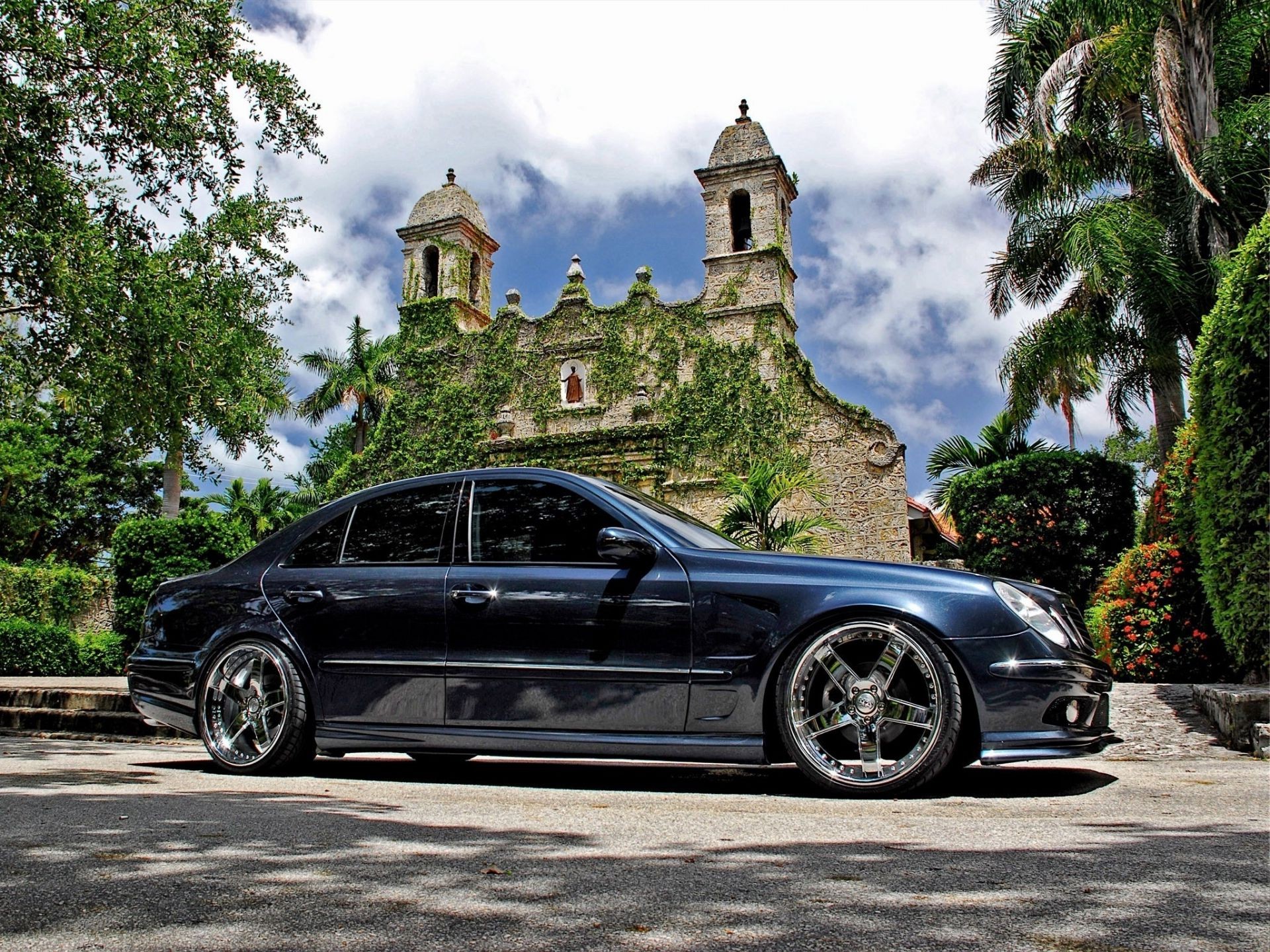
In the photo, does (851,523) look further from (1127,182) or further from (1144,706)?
(1144,706)

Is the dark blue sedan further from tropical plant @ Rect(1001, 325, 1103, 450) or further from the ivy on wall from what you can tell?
the ivy on wall

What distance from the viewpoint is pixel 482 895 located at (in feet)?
7.15

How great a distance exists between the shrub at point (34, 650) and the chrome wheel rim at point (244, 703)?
14.0 meters

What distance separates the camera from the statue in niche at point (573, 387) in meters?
26.4

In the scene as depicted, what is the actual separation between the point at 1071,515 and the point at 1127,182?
618 cm

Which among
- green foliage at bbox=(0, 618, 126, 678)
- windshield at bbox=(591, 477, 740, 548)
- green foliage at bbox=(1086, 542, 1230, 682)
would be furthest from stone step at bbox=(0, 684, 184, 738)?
green foliage at bbox=(0, 618, 126, 678)

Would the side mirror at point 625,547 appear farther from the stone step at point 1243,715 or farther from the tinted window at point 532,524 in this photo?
the stone step at point 1243,715

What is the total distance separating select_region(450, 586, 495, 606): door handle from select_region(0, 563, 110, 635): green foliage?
18.5 metres

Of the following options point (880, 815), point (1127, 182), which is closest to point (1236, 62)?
point (1127, 182)

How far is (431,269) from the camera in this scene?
2916cm

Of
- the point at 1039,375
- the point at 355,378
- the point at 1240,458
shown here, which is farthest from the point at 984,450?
the point at 355,378

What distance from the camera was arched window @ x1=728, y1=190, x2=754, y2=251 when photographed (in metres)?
25.5

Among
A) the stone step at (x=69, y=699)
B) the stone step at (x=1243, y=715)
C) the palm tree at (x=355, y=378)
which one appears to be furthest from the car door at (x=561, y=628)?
the palm tree at (x=355, y=378)

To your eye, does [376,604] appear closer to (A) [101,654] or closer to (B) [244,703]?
(B) [244,703]
